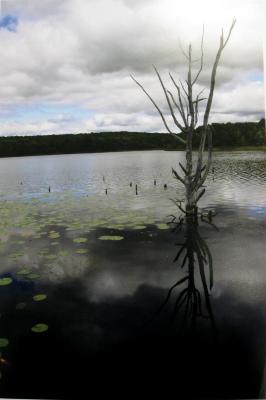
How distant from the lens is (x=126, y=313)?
178 inches

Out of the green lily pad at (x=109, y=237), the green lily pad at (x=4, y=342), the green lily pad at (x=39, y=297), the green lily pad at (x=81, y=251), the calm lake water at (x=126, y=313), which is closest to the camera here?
the calm lake water at (x=126, y=313)

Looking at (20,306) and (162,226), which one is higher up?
(162,226)

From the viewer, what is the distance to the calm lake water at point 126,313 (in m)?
3.26

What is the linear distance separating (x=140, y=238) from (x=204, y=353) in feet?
14.3

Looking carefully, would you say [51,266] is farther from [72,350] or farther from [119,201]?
[119,201]

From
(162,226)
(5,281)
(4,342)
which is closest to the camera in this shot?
(4,342)

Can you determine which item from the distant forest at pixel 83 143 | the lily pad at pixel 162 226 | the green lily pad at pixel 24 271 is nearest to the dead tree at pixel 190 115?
the lily pad at pixel 162 226

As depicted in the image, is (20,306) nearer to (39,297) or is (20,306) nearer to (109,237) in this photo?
(39,297)

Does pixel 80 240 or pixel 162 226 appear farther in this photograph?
pixel 162 226

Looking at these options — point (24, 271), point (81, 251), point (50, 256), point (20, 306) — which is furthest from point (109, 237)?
point (20, 306)

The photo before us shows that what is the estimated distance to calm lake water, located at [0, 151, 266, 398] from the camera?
3264mm

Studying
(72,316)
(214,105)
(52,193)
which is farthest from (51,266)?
(52,193)

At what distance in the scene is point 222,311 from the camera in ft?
14.9

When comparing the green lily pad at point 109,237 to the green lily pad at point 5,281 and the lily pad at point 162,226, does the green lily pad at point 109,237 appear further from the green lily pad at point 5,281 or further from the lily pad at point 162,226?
the green lily pad at point 5,281
